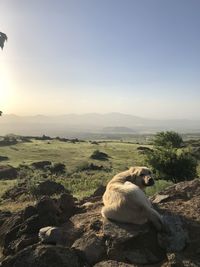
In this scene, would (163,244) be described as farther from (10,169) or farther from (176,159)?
(10,169)

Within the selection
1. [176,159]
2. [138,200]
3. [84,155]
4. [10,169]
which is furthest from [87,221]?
[84,155]

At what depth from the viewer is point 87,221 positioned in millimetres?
10227

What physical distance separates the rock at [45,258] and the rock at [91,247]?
271 mm

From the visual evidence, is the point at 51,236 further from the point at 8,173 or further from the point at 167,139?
the point at 167,139

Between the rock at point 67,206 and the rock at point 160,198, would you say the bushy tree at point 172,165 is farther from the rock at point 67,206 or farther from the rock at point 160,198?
the rock at point 67,206

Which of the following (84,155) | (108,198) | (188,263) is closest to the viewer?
(188,263)

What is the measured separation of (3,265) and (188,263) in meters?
3.68

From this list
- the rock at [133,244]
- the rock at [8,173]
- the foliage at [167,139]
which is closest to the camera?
the rock at [133,244]

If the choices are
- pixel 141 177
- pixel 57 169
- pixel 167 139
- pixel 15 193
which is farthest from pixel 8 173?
pixel 141 177

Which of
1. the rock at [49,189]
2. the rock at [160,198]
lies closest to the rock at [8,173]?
the rock at [49,189]

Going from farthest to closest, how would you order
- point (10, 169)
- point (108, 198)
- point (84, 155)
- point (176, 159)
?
point (84, 155) < point (10, 169) < point (176, 159) < point (108, 198)

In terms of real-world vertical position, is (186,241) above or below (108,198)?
below

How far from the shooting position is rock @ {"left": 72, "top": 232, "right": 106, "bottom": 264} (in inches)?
348

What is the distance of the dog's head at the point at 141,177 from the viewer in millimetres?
9852
